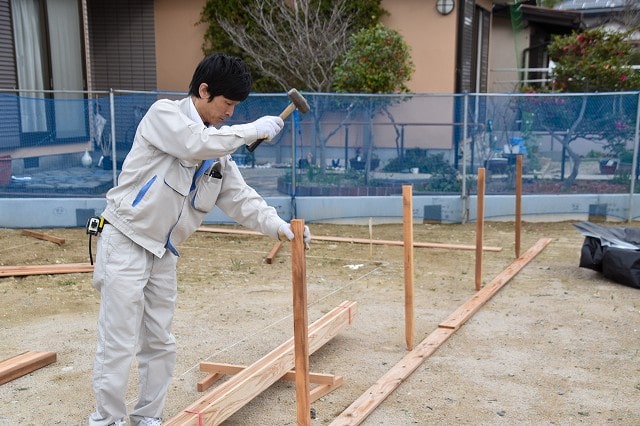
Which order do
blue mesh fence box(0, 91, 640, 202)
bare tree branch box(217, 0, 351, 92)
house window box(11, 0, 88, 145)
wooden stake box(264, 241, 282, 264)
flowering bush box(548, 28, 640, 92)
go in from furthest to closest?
1. bare tree branch box(217, 0, 351, 92)
2. flowering bush box(548, 28, 640, 92)
3. blue mesh fence box(0, 91, 640, 202)
4. house window box(11, 0, 88, 145)
5. wooden stake box(264, 241, 282, 264)

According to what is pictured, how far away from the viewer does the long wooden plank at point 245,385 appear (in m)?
3.36

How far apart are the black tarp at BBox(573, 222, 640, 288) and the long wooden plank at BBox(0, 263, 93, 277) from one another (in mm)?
5064

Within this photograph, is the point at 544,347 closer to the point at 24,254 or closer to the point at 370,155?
the point at 370,155

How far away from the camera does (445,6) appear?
12641mm

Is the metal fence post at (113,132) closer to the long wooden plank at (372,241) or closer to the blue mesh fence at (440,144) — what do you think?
the blue mesh fence at (440,144)

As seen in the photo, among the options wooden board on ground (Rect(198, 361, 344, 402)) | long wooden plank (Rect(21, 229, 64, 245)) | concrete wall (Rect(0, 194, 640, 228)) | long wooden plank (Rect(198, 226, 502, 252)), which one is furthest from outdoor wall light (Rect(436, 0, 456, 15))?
wooden board on ground (Rect(198, 361, 344, 402))

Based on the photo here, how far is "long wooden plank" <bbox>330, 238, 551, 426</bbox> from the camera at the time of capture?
3791 mm

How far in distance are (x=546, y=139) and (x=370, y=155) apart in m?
2.53

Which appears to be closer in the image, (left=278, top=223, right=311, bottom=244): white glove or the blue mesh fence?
(left=278, top=223, right=311, bottom=244): white glove

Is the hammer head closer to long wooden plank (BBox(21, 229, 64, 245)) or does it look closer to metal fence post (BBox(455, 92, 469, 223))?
long wooden plank (BBox(21, 229, 64, 245))

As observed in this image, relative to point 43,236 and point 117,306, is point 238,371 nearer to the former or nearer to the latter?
point 117,306

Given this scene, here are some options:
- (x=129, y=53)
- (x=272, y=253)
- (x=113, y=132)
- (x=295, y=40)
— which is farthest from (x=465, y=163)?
(x=129, y=53)

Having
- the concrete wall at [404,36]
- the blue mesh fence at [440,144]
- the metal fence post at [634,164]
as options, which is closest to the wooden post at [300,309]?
the blue mesh fence at [440,144]

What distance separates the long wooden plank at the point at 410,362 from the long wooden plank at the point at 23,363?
205 cm
